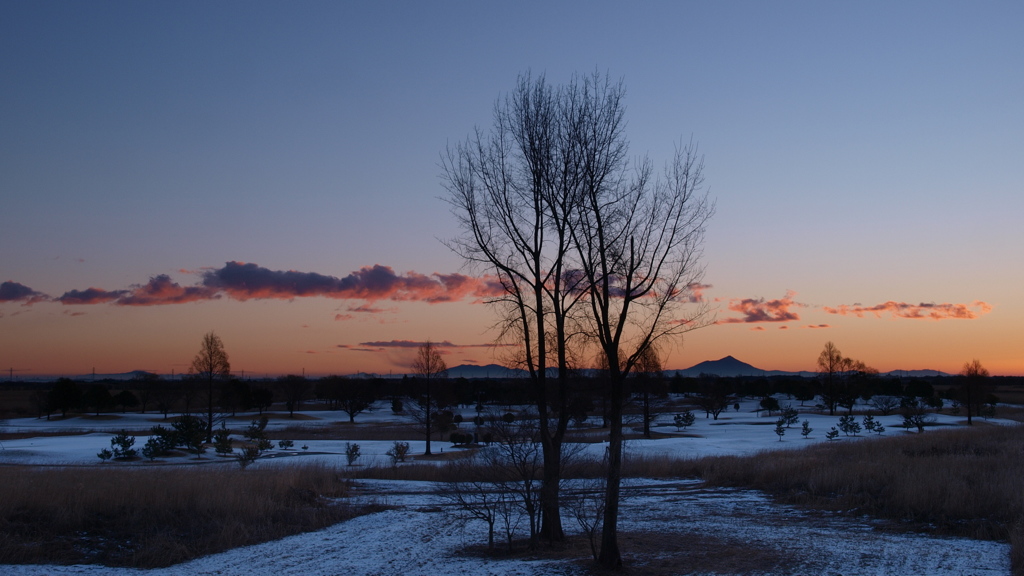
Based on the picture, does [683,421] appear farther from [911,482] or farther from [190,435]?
[911,482]

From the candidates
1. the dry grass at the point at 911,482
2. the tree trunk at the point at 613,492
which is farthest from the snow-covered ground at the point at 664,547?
the dry grass at the point at 911,482

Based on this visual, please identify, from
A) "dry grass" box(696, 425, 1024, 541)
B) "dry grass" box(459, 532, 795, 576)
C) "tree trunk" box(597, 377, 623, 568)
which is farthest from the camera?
"dry grass" box(696, 425, 1024, 541)

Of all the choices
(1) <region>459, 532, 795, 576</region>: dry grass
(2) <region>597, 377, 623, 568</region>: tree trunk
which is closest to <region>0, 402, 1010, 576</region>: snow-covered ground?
(1) <region>459, 532, 795, 576</region>: dry grass

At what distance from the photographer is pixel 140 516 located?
1340 cm

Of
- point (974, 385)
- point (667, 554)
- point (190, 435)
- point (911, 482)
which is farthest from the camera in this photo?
point (974, 385)

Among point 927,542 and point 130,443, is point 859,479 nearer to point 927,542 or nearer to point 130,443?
point 927,542

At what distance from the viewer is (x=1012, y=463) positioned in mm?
18609

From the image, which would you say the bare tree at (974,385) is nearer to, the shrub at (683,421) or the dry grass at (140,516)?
the shrub at (683,421)

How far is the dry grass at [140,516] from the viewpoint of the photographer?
1155 centimetres

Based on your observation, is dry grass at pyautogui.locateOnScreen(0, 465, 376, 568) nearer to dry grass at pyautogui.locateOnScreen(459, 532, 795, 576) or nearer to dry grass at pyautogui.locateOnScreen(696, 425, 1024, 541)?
dry grass at pyautogui.locateOnScreen(459, 532, 795, 576)

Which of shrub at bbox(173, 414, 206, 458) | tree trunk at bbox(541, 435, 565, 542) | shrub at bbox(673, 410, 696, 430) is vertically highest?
tree trunk at bbox(541, 435, 565, 542)

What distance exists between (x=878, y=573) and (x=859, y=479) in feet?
30.0

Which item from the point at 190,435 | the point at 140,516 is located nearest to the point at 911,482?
the point at 140,516

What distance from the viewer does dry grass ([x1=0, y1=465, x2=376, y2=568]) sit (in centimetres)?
1155
